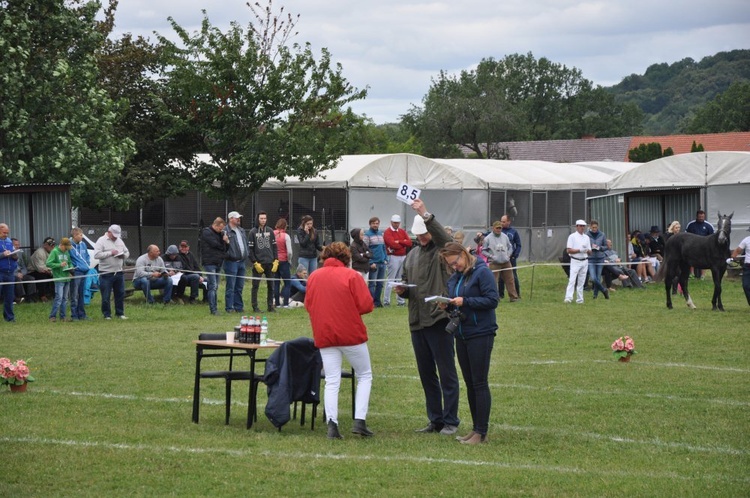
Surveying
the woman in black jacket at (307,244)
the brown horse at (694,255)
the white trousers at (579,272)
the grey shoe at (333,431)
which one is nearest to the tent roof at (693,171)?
the brown horse at (694,255)

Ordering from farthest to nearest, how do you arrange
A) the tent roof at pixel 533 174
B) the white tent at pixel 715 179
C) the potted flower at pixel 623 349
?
1. the tent roof at pixel 533 174
2. the white tent at pixel 715 179
3. the potted flower at pixel 623 349

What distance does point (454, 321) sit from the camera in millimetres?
9789

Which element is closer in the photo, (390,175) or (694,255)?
(694,255)

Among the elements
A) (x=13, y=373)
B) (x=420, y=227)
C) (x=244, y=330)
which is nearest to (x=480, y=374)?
(x=420, y=227)

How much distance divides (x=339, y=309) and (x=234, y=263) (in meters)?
12.8

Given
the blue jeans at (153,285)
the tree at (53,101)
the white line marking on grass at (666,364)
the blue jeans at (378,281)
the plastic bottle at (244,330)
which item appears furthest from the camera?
the tree at (53,101)

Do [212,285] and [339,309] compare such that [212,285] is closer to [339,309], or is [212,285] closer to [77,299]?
[77,299]

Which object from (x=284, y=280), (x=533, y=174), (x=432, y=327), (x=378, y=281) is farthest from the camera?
(x=533, y=174)

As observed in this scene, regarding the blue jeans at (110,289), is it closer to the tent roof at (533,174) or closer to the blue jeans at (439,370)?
the blue jeans at (439,370)

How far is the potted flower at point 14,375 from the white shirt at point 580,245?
606 inches

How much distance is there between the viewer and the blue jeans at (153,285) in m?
23.5

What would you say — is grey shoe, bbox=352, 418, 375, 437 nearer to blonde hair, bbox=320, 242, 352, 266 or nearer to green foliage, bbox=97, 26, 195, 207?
blonde hair, bbox=320, 242, 352, 266

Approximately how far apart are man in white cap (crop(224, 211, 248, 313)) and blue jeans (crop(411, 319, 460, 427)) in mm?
12363

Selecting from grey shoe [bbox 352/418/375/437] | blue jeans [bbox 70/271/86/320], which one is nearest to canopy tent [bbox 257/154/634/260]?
blue jeans [bbox 70/271/86/320]
